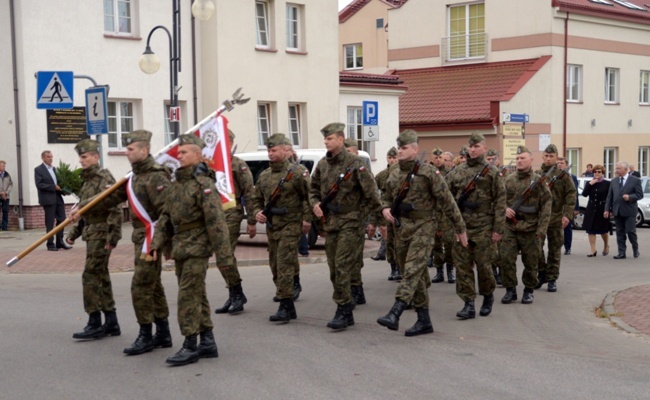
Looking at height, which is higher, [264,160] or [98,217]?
[264,160]

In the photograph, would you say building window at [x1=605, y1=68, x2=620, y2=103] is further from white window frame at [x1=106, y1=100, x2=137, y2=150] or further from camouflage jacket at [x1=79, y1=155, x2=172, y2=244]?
camouflage jacket at [x1=79, y1=155, x2=172, y2=244]

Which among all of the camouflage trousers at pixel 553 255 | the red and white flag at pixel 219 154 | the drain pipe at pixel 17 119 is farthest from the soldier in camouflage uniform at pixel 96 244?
the drain pipe at pixel 17 119

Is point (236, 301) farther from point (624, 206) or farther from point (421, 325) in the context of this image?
point (624, 206)

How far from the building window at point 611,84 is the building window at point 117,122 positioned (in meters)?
21.3

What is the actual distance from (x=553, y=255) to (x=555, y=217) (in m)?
0.58

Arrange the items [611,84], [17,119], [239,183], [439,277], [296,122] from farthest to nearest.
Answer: [611,84]
[296,122]
[17,119]
[439,277]
[239,183]

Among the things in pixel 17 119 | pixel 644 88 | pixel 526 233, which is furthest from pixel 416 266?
pixel 644 88

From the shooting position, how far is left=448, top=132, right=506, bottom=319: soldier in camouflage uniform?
391 inches

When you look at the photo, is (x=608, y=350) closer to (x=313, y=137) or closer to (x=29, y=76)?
(x=29, y=76)

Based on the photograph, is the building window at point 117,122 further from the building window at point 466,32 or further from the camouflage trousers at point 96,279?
the building window at point 466,32

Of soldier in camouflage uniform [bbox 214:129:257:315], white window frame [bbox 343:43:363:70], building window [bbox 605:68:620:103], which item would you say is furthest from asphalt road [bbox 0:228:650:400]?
white window frame [bbox 343:43:363:70]

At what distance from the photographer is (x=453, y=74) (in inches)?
1426

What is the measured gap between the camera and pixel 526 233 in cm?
1134

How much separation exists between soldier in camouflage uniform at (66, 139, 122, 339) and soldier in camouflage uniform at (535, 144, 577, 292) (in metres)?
5.96
